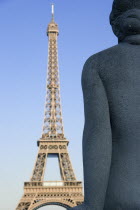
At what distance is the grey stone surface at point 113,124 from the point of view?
273cm

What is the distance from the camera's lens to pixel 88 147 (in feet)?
9.29

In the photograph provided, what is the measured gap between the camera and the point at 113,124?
2932 mm

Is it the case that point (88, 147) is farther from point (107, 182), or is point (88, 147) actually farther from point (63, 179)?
point (63, 179)

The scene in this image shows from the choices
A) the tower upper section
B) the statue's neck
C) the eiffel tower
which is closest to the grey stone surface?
the statue's neck

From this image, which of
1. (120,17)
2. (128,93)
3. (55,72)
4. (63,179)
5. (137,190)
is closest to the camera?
(137,190)

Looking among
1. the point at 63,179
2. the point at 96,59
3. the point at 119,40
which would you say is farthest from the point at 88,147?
the point at 63,179

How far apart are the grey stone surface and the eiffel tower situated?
53.2m

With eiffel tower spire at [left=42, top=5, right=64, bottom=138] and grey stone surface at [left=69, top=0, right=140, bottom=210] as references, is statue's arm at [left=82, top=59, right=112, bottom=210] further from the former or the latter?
eiffel tower spire at [left=42, top=5, right=64, bottom=138]

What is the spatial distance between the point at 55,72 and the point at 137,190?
65.6 m

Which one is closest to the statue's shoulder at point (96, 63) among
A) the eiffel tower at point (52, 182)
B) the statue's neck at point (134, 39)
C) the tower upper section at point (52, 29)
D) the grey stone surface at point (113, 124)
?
the grey stone surface at point (113, 124)

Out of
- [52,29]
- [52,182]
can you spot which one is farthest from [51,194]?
[52,29]

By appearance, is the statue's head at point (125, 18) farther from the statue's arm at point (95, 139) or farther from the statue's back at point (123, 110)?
the statue's arm at point (95, 139)

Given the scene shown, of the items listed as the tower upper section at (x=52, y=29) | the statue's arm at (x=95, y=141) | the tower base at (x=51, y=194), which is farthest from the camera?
the tower upper section at (x=52, y=29)

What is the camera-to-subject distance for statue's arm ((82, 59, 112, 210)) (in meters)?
2.72
